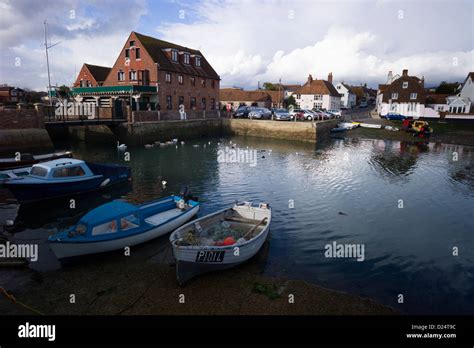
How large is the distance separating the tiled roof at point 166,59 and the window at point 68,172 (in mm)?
33141

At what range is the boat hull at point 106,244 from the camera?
11672 millimetres

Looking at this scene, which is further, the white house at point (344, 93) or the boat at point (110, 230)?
the white house at point (344, 93)

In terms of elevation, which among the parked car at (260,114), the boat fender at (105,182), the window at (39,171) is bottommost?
the boat fender at (105,182)

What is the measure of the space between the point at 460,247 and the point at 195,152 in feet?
96.7

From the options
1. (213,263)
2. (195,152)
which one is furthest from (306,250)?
(195,152)

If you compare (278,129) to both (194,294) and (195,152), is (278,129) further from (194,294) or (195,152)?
(194,294)

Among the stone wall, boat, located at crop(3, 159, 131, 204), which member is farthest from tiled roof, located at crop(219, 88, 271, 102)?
boat, located at crop(3, 159, 131, 204)

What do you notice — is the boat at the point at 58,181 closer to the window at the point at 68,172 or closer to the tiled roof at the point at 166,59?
the window at the point at 68,172

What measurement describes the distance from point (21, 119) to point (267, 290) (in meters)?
34.2

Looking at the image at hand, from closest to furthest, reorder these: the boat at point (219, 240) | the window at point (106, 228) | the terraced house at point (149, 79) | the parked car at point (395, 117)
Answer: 1. the boat at point (219, 240)
2. the window at point (106, 228)
3. the terraced house at point (149, 79)
4. the parked car at point (395, 117)

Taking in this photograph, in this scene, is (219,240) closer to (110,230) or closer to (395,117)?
(110,230)

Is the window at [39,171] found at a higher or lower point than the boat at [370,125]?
lower

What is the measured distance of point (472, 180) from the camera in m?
26.9

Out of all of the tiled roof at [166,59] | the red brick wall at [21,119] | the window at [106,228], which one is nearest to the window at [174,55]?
the tiled roof at [166,59]
